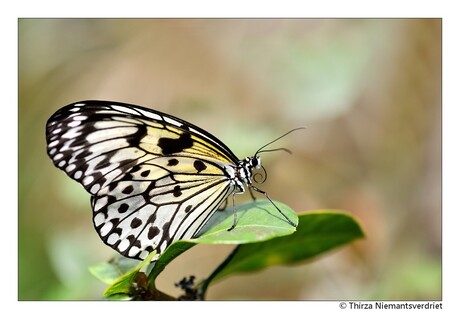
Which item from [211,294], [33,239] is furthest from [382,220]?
[33,239]

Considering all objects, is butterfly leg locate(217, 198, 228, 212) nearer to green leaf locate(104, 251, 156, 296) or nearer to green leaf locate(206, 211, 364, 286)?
green leaf locate(206, 211, 364, 286)

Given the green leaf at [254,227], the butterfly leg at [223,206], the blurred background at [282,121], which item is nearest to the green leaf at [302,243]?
the green leaf at [254,227]

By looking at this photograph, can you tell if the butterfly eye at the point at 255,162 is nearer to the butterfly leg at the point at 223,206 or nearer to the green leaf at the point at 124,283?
the butterfly leg at the point at 223,206

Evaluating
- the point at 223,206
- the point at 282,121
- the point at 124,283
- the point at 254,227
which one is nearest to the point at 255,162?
the point at 223,206

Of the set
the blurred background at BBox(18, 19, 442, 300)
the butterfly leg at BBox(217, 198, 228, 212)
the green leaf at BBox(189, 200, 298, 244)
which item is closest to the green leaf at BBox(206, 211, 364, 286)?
the green leaf at BBox(189, 200, 298, 244)

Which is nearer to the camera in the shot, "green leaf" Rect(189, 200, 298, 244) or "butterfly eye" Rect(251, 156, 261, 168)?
"green leaf" Rect(189, 200, 298, 244)

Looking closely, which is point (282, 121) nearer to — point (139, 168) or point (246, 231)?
point (139, 168)
